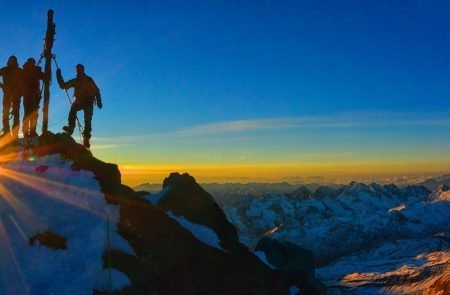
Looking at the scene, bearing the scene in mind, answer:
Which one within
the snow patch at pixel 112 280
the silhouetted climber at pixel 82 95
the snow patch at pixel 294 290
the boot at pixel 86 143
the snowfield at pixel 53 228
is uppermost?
the silhouetted climber at pixel 82 95

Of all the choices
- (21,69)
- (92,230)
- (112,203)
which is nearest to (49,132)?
(21,69)

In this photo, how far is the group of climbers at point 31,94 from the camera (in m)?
31.3

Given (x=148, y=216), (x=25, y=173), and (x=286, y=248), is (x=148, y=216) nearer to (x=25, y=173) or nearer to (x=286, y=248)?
(x=25, y=173)

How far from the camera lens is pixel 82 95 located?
3195cm

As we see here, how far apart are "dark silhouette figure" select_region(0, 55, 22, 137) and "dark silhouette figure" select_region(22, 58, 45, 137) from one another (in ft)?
1.34

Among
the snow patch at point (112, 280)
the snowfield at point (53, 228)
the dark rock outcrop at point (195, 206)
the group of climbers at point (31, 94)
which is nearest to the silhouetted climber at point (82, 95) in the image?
the group of climbers at point (31, 94)

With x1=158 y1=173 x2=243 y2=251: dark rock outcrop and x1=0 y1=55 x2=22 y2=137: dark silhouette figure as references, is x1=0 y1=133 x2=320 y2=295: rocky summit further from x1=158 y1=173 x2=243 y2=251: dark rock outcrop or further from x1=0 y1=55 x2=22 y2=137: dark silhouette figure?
x1=0 y1=55 x2=22 y2=137: dark silhouette figure

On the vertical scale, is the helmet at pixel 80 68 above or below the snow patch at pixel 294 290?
above

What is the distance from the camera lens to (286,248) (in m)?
49.8

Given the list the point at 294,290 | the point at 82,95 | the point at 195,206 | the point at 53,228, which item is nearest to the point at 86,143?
the point at 82,95

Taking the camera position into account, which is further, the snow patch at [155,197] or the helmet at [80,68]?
the snow patch at [155,197]

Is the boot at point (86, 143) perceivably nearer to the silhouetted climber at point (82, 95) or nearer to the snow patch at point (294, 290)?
the silhouetted climber at point (82, 95)

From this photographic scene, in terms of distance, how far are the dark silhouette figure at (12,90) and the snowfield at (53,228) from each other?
3.76 m

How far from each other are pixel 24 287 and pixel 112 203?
7.31 m
